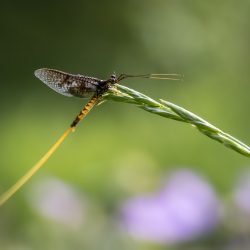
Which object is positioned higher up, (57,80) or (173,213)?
(173,213)

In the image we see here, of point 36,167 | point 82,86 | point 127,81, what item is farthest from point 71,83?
point 127,81

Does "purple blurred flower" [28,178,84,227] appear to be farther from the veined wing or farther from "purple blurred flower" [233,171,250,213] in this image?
the veined wing

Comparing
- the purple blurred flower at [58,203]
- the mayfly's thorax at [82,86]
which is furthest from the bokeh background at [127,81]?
the mayfly's thorax at [82,86]

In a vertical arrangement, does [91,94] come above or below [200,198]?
below

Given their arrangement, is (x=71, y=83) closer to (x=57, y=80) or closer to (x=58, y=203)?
(x=57, y=80)

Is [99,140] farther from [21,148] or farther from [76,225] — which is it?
[76,225]

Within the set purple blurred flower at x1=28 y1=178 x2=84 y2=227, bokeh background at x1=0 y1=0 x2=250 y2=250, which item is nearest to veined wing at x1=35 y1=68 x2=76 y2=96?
purple blurred flower at x1=28 y1=178 x2=84 y2=227

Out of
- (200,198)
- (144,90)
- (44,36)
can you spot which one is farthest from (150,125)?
(200,198)
